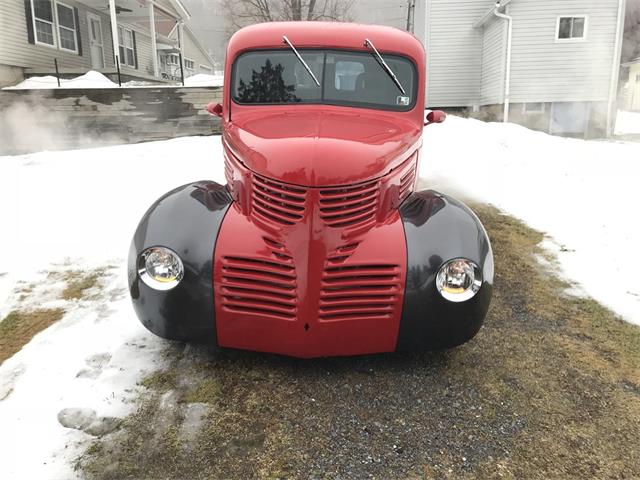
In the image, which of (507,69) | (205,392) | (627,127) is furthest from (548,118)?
(205,392)

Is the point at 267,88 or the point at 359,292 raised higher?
the point at 267,88

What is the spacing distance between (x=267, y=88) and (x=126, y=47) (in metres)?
20.5

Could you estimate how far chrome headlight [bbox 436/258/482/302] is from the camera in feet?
9.40

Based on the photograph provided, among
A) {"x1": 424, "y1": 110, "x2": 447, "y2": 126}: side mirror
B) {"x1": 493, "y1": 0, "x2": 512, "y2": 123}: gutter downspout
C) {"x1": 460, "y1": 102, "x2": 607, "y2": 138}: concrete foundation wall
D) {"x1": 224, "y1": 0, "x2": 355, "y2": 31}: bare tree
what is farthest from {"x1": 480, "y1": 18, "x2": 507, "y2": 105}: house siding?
→ {"x1": 424, "y1": 110, "x2": 447, "y2": 126}: side mirror

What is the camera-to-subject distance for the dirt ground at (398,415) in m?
2.38

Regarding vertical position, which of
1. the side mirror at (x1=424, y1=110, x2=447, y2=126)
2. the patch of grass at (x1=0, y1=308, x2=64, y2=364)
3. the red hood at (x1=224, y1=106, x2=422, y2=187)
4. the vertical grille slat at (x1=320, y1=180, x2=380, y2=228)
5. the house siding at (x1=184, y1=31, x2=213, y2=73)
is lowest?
the patch of grass at (x1=0, y1=308, x2=64, y2=364)

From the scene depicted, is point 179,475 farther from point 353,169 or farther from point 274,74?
point 274,74

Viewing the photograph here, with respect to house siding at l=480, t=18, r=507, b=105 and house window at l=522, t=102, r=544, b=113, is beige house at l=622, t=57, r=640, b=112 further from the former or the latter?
house window at l=522, t=102, r=544, b=113

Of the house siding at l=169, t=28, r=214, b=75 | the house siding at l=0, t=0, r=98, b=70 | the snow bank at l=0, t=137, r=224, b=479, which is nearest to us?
the snow bank at l=0, t=137, r=224, b=479

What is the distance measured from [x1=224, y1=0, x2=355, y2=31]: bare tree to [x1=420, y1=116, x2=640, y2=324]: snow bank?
18443 millimetres

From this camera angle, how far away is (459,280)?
9.48 ft

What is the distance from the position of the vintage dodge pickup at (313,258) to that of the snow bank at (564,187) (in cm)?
210

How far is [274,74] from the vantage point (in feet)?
13.2

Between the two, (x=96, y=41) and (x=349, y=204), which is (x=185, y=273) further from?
(x=96, y=41)
